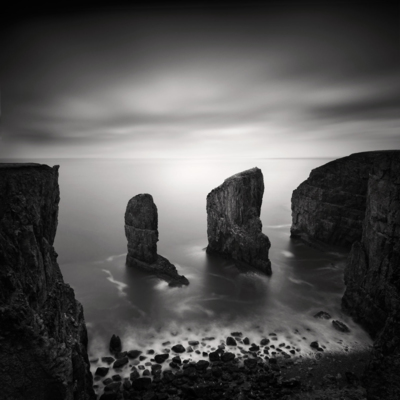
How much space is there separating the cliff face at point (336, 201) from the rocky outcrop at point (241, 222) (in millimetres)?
11032

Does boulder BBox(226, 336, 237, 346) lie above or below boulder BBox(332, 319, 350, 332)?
below

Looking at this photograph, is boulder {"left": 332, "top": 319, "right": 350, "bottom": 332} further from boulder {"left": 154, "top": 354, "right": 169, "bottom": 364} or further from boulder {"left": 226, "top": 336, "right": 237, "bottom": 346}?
boulder {"left": 154, "top": 354, "right": 169, "bottom": 364}

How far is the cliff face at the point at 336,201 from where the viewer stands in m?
34.8

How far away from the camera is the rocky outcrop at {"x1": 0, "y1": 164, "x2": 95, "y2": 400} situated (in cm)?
788

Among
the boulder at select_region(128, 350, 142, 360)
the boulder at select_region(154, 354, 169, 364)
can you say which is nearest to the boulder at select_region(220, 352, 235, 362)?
the boulder at select_region(154, 354, 169, 364)

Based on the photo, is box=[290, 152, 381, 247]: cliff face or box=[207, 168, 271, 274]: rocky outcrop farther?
box=[290, 152, 381, 247]: cliff face

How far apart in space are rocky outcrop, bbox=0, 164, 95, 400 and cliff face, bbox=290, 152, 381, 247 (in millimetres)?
35078

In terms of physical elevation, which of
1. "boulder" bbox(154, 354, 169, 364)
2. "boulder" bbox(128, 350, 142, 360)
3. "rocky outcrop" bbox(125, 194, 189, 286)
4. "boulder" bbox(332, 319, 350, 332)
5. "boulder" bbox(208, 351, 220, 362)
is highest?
"rocky outcrop" bbox(125, 194, 189, 286)

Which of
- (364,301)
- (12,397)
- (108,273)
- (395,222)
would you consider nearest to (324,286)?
(364,301)

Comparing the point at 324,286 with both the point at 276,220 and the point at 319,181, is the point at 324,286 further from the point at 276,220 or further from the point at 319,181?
the point at 276,220

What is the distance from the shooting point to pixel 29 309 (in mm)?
8281

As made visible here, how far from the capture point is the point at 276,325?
2061 cm

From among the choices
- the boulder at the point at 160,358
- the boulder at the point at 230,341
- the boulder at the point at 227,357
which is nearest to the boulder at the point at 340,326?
the boulder at the point at 230,341

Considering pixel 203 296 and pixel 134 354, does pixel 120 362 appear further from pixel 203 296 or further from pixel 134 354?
pixel 203 296
